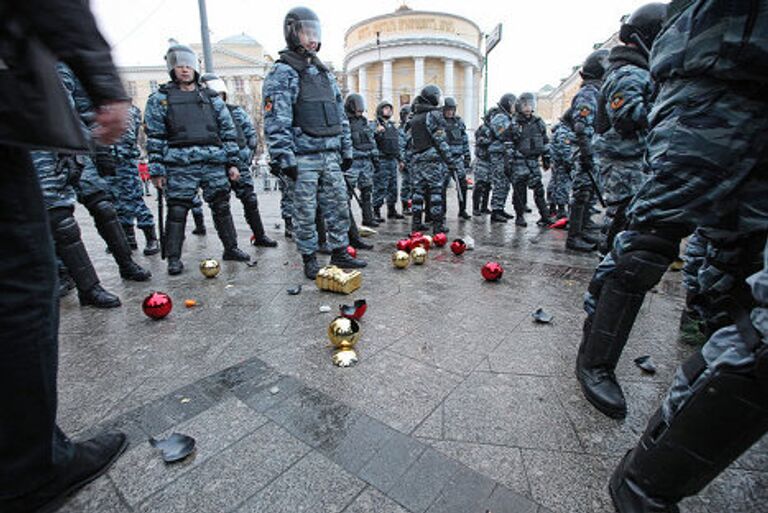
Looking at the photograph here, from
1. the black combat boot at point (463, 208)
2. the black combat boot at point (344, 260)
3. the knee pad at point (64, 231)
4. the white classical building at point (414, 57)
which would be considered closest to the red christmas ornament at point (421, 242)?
the black combat boot at point (344, 260)

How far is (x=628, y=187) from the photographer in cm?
310

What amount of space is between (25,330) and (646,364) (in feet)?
8.36

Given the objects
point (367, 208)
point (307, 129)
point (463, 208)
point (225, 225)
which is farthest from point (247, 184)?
point (463, 208)

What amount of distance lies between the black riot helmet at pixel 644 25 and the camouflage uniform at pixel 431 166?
2.92 meters

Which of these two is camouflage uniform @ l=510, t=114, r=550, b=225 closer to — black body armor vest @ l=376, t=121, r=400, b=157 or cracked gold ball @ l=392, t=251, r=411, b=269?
black body armor vest @ l=376, t=121, r=400, b=157

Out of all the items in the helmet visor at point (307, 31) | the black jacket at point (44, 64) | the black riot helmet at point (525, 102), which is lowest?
the black jacket at point (44, 64)

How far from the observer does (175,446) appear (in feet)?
4.98

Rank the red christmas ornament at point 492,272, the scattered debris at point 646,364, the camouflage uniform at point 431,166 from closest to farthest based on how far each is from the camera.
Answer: the scattered debris at point 646,364 < the red christmas ornament at point 492,272 < the camouflage uniform at point 431,166

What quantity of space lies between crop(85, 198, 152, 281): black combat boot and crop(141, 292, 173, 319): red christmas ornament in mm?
1276

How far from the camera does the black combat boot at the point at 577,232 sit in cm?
488

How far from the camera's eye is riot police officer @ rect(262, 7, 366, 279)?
141 inches

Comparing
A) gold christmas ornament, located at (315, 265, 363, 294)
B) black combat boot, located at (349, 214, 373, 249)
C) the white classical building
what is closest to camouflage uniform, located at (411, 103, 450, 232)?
black combat boot, located at (349, 214, 373, 249)

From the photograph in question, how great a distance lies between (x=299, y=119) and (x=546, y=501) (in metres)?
3.42

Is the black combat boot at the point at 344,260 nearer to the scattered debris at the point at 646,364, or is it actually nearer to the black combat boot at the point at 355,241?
the black combat boot at the point at 355,241
